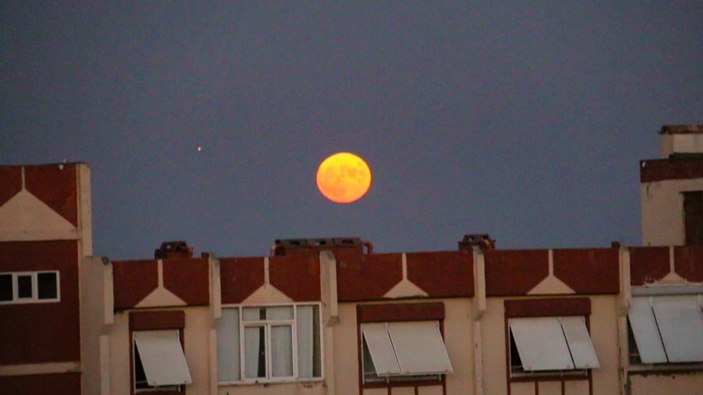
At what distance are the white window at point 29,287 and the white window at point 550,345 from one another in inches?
477

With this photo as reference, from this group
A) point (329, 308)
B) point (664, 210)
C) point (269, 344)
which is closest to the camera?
point (329, 308)

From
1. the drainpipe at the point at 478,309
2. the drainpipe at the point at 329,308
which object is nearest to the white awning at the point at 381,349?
the drainpipe at the point at 329,308

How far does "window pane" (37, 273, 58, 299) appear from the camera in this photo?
49.1 meters

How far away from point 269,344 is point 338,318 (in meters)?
1.93

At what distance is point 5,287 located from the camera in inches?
1925

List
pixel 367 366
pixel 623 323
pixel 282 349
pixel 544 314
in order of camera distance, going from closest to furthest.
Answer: pixel 282 349 < pixel 367 366 < pixel 544 314 < pixel 623 323

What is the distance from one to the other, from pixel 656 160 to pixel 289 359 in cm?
1373

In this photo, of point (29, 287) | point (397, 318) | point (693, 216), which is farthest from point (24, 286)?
point (693, 216)

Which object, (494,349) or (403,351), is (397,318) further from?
(494,349)

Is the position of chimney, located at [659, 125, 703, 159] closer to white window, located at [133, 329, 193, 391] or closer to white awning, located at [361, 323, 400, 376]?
white awning, located at [361, 323, 400, 376]

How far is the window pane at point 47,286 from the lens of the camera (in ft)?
161

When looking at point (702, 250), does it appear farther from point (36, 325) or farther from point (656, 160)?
point (36, 325)

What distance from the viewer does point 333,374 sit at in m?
49.4

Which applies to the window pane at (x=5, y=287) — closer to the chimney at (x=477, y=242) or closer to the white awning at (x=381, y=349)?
the white awning at (x=381, y=349)
